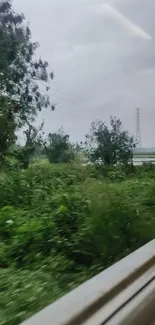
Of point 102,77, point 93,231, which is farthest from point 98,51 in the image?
point 93,231

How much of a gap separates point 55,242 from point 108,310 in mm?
825

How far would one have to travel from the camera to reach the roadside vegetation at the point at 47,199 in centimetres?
147

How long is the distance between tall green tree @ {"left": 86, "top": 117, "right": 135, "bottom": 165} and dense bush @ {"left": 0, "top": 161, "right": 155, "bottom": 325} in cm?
70

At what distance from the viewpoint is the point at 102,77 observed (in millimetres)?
2916

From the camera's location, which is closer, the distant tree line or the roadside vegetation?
the roadside vegetation

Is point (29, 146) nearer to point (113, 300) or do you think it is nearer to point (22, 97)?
point (22, 97)

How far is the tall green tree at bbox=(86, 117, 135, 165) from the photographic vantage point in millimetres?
3658

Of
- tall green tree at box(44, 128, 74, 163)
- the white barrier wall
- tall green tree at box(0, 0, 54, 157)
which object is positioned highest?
tall green tree at box(0, 0, 54, 157)

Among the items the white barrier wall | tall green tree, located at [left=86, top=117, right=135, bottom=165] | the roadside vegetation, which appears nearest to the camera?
the white barrier wall

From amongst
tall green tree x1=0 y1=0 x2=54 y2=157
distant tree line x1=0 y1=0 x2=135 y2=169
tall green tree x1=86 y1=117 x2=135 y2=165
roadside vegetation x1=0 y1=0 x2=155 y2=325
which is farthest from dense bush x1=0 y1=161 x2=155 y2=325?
tall green tree x1=86 y1=117 x2=135 y2=165

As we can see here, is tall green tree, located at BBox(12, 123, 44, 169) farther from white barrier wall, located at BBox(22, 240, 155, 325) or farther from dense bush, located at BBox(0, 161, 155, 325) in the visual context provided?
white barrier wall, located at BBox(22, 240, 155, 325)

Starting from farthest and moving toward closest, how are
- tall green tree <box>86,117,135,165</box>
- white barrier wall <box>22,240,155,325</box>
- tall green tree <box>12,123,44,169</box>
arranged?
1. tall green tree <box>86,117,135,165</box>
2. tall green tree <box>12,123,44,169</box>
3. white barrier wall <box>22,240,155,325</box>

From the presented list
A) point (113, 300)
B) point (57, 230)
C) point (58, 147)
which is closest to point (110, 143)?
point (58, 147)

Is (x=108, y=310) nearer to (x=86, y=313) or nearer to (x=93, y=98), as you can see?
(x=86, y=313)
